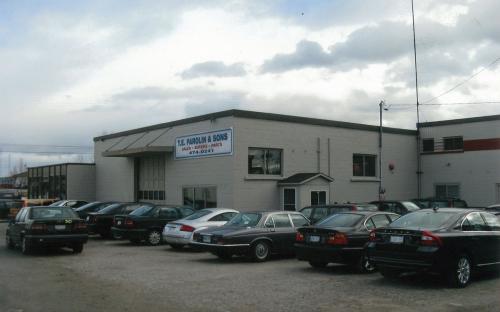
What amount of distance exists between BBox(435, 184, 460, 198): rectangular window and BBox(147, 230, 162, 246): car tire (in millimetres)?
19588

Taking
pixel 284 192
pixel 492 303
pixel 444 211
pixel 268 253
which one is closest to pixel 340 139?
pixel 284 192

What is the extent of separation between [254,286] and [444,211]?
413 cm

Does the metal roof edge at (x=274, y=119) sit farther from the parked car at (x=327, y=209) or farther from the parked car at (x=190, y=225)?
the parked car at (x=327, y=209)

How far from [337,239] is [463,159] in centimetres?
2248

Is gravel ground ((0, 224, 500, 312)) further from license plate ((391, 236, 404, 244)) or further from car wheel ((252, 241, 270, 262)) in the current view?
license plate ((391, 236, 404, 244))

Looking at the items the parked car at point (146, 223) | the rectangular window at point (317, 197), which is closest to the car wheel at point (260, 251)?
the parked car at point (146, 223)

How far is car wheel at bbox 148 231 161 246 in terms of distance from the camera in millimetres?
19547

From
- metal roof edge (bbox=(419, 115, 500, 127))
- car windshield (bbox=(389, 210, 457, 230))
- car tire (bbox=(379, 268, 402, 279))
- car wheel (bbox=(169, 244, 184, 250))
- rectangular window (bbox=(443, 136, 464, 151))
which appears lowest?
car wheel (bbox=(169, 244, 184, 250))

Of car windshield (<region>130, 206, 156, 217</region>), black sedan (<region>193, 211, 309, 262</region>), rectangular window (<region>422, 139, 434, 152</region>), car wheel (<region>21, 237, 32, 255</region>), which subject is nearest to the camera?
black sedan (<region>193, 211, 309, 262</region>)

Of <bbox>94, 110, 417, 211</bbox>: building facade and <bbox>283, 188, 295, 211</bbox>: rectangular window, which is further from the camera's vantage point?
<bbox>283, 188, 295, 211</bbox>: rectangular window

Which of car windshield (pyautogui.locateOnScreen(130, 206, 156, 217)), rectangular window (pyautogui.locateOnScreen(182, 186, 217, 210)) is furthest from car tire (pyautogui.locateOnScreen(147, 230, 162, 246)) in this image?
rectangular window (pyautogui.locateOnScreen(182, 186, 217, 210))

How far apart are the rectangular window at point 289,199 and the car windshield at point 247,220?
37.4 ft

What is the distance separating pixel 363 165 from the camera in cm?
3159

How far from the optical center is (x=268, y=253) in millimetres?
14797
